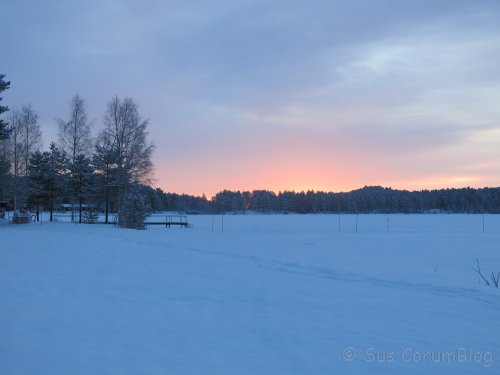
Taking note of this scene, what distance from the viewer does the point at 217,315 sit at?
702cm

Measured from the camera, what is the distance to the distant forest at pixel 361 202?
145 m

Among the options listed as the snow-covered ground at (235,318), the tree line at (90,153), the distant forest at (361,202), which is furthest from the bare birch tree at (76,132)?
the distant forest at (361,202)

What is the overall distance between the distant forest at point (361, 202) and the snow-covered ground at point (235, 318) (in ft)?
414

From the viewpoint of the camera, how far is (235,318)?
6867 mm

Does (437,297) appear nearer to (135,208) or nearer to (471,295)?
(471,295)

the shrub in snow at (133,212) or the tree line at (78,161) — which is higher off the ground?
the tree line at (78,161)

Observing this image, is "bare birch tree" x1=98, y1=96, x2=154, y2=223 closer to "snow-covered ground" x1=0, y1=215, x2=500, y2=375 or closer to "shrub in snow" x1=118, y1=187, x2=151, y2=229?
"shrub in snow" x1=118, y1=187, x2=151, y2=229

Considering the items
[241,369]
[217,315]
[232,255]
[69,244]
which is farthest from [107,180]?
[241,369]

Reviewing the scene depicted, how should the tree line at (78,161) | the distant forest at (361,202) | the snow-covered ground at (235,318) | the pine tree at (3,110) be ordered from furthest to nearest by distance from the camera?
the distant forest at (361,202) < the tree line at (78,161) < the pine tree at (3,110) < the snow-covered ground at (235,318)

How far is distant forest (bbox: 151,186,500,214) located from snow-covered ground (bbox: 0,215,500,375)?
414 feet

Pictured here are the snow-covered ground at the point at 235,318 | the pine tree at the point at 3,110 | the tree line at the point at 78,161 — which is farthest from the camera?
the tree line at the point at 78,161

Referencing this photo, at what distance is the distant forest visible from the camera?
476 ft

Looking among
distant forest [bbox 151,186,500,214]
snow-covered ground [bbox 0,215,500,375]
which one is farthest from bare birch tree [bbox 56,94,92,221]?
distant forest [bbox 151,186,500,214]

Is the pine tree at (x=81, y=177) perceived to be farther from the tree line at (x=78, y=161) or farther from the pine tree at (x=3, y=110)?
the pine tree at (x=3, y=110)
